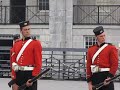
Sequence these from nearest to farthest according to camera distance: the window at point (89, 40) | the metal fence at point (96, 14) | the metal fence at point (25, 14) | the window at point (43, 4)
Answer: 1. the window at point (89, 40)
2. the metal fence at point (96, 14)
3. the metal fence at point (25, 14)
4. the window at point (43, 4)

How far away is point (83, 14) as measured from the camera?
85.1 ft

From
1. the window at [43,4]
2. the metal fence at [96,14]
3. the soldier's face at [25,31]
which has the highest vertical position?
the window at [43,4]

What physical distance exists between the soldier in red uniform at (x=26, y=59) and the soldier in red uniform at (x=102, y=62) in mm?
1019

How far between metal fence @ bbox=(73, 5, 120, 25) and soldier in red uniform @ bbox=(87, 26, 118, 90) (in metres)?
15.9

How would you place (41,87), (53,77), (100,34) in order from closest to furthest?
1. (100,34)
2. (41,87)
3. (53,77)

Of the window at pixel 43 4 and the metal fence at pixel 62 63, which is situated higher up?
the window at pixel 43 4

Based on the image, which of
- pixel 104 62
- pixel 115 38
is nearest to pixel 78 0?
pixel 115 38

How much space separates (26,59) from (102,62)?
4.83 ft

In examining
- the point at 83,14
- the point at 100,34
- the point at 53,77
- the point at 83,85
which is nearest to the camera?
the point at 100,34

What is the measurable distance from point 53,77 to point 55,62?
34.5 inches

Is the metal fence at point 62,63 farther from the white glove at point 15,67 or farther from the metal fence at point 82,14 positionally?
the white glove at point 15,67

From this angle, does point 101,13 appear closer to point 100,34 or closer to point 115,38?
point 115,38

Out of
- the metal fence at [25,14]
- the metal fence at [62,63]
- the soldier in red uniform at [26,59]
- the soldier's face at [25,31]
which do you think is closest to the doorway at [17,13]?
the metal fence at [25,14]

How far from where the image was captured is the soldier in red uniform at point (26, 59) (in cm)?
962
